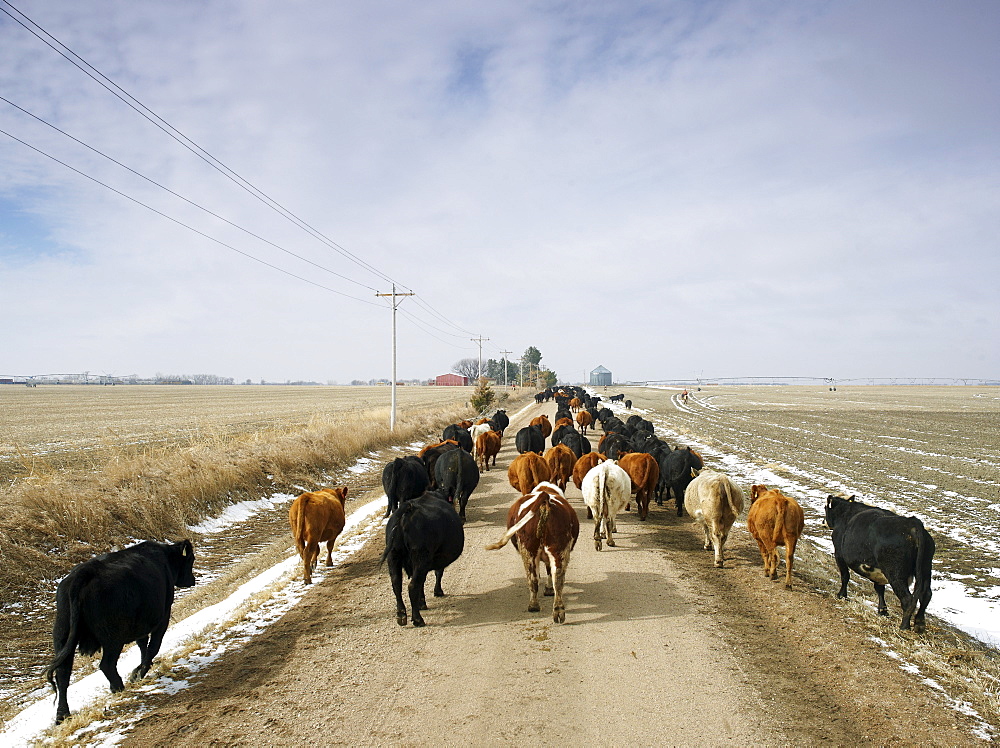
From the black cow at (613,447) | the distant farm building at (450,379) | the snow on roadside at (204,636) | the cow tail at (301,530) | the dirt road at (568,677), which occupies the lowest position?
the snow on roadside at (204,636)

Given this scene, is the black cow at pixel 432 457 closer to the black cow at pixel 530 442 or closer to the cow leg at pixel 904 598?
the black cow at pixel 530 442

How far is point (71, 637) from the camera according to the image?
4301mm

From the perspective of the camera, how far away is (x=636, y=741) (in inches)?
156

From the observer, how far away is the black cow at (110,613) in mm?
4359

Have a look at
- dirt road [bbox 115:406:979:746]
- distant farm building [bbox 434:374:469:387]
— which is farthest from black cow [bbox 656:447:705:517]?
distant farm building [bbox 434:374:469:387]

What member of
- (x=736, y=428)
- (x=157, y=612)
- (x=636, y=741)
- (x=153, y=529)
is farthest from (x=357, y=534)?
(x=736, y=428)

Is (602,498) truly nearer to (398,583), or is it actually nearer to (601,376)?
(398,583)

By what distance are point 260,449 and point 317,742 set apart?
40.7ft

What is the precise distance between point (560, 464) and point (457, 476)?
2.43 metres

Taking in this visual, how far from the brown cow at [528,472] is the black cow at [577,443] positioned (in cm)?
370

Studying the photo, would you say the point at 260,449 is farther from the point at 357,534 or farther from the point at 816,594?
the point at 816,594

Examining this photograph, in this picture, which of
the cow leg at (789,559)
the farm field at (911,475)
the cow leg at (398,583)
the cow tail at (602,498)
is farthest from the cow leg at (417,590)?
the farm field at (911,475)

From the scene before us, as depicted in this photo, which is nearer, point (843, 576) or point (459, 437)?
point (843, 576)

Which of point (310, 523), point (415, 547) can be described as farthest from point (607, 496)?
point (310, 523)
